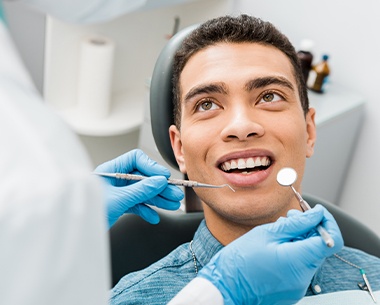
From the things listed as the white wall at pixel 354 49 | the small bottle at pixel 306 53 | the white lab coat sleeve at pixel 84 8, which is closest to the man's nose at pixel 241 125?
the white lab coat sleeve at pixel 84 8

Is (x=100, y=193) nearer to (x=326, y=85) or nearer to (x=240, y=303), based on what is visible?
(x=240, y=303)

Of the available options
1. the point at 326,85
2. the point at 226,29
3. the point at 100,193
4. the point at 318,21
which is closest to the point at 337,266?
the point at 226,29

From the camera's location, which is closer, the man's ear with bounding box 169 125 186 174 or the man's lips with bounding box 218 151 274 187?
the man's lips with bounding box 218 151 274 187

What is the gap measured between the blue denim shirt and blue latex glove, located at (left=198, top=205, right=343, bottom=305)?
0.28 m

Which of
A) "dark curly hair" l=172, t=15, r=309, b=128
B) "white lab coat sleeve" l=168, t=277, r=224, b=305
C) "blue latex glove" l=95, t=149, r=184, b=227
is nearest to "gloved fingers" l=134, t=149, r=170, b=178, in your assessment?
"blue latex glove" l=95, t=149, r=184, b=227

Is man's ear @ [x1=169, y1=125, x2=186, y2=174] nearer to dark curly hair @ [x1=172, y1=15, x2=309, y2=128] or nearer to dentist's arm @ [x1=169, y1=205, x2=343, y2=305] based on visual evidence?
dark curly hair @ [x1=172, y1=15, x2=309, y2=128]

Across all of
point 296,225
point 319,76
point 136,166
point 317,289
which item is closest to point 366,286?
point 317,289

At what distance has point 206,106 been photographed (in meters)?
1.43

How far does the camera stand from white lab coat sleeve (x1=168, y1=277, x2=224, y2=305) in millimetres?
936

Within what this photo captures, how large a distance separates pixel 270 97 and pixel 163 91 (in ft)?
0.90

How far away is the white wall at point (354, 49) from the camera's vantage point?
2.46 meters

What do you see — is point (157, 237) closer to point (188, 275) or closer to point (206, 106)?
point (188, 275)

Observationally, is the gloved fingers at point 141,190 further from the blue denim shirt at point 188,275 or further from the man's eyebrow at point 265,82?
the man's eyebrow at point 265,82

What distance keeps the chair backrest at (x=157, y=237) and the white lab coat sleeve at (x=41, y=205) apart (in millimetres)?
909
